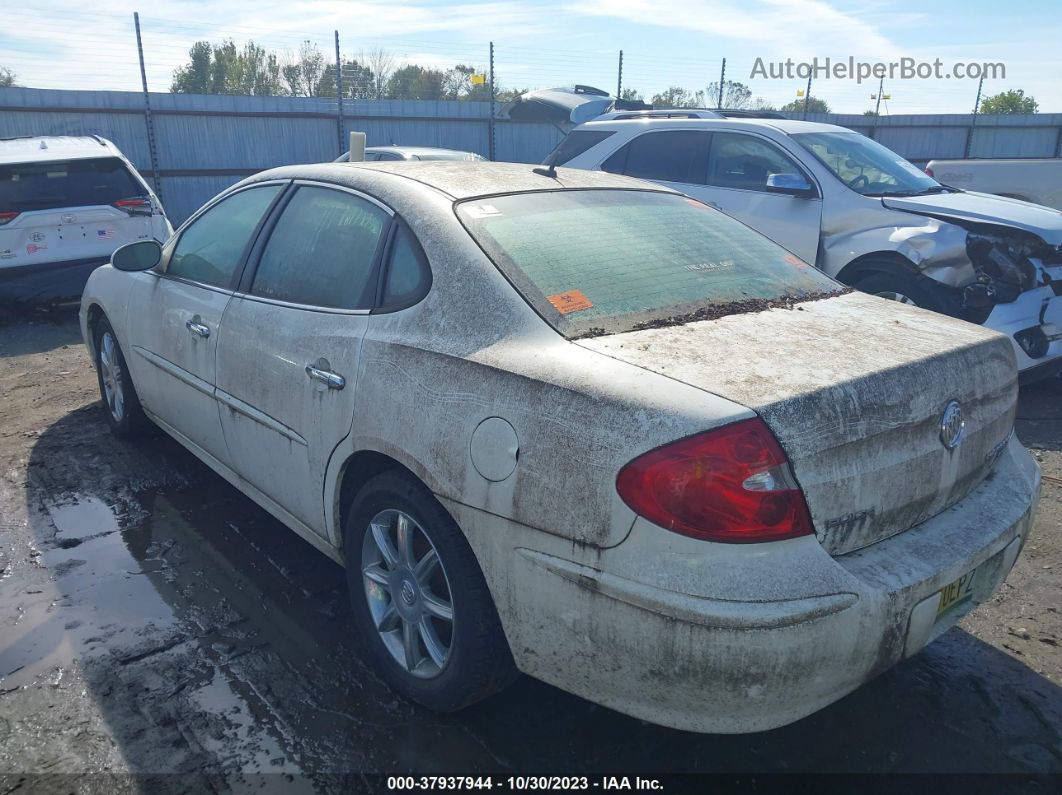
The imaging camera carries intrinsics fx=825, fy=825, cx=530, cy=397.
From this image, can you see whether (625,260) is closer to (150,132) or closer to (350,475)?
(350,475)

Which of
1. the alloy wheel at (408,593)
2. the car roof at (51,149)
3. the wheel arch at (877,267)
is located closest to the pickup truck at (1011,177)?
the wheel arch at (877,267)

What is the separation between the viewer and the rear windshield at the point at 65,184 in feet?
→ 25.0

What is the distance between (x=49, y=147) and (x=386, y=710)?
7771 mm

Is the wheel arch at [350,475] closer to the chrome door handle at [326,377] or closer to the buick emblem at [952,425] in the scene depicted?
the chrome door handle at [326,377]

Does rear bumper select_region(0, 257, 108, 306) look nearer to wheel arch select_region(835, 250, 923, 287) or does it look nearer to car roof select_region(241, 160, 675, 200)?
car roof select_region(241, 160, 675, 200)

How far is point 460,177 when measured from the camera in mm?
3143

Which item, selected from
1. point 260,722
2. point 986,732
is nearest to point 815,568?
point 986,732

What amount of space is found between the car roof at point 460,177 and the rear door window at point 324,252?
0.31 ft

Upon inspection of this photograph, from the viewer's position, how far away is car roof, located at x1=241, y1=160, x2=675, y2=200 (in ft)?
9.88

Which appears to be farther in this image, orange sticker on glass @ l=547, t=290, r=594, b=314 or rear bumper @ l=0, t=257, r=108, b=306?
rear bumper @ l=0, t=257, r=108, b=306

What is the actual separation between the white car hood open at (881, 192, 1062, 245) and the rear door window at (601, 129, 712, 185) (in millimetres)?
1636

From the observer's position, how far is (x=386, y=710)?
268cm

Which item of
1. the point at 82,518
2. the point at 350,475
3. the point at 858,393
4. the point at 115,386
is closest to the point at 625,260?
the point at 858,393

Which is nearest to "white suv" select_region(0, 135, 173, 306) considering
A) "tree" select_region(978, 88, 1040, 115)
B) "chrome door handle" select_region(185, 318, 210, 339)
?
"chrome door handle" select_region(185, 318, 210, 339)
